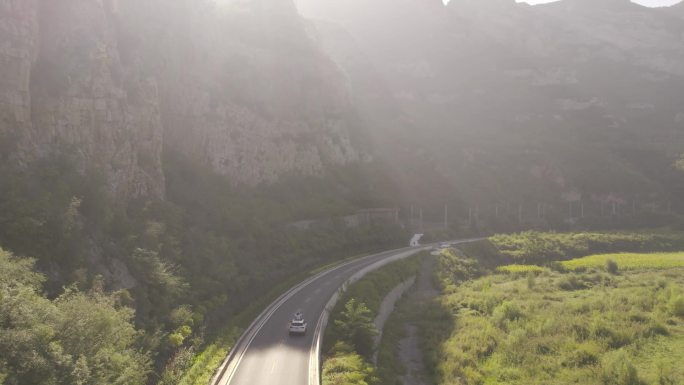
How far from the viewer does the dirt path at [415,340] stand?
3002cm

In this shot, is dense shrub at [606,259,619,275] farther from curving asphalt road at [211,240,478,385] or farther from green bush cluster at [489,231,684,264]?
curving asphalt road at [211,240,478,385]

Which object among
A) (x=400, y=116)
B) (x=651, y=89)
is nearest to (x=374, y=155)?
(x=400, y=116)

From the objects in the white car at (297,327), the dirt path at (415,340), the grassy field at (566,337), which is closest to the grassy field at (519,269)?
the dirt path at (415,340)

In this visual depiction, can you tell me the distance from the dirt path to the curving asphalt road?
6936 mm

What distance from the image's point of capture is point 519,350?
30812 millimetres

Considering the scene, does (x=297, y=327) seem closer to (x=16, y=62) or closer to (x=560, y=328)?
(x=560, y=328)

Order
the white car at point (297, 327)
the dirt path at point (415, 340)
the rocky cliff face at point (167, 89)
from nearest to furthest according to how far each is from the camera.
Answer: the dirt path at point (415, 340)
the white car at point (297, 327)
the rocky cliff face at point (167, 89)

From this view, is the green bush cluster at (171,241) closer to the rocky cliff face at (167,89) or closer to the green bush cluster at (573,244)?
the rocky cliff face at (167,89)

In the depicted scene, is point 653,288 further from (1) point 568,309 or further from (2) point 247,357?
(2) point 247,357

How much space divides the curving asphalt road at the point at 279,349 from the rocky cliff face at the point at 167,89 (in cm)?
1749

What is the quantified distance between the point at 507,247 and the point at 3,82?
71835 millimetres

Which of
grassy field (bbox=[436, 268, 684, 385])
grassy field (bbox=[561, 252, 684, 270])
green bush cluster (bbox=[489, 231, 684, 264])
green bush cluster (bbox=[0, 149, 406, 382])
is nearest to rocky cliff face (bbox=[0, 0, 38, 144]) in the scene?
green bush cluster (bbox=[0, 149, 406, 382])

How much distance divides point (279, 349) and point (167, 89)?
4363cm

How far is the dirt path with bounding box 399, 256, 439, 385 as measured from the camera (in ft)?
98.5
